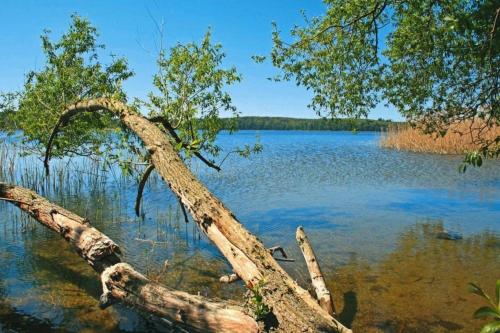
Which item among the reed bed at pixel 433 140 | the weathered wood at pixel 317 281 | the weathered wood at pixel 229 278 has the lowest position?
the weathered wood at pixel 229 278

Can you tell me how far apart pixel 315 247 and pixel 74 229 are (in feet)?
18.8

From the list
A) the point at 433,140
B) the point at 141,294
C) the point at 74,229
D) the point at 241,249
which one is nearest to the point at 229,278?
the point at 141,294

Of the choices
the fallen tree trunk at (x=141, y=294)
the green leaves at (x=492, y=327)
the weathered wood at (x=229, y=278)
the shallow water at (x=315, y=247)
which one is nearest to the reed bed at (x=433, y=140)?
the shallow water at (x=315, y=247)

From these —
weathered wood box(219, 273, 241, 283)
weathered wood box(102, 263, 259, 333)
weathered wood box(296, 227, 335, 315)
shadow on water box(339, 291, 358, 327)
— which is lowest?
shadow on water box(339, 291, 358, 327)

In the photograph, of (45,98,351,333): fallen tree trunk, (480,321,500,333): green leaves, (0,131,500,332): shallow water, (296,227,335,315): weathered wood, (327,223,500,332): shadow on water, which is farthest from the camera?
(0,131,500,332): shallow water

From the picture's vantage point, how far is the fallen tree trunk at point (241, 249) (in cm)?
351

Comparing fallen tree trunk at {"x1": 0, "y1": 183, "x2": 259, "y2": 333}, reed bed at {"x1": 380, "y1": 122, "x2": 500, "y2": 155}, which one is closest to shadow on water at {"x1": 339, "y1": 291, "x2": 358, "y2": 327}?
fallen tree trunk at {"x1": 0, "y1": 183, "x2": 259, "y2": 333}

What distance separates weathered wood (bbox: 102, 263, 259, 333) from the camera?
12.5 ft

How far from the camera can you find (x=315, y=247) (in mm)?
9242

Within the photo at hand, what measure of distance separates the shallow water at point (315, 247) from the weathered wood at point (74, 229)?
1.03m

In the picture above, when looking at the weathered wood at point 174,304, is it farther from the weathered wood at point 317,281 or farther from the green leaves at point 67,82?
the green leaves at point 67,82

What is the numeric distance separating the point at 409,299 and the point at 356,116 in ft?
14.0

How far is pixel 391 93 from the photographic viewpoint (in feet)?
29.2

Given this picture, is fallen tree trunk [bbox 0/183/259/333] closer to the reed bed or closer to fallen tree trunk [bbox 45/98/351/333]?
fallen tree trunk [bbox 45/98/351/333]
